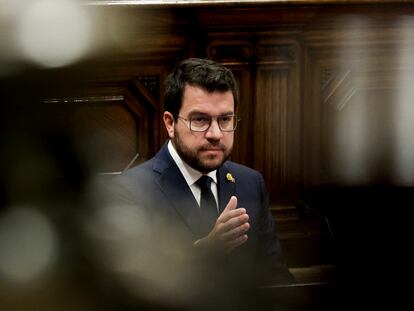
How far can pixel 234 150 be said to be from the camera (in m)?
1.18

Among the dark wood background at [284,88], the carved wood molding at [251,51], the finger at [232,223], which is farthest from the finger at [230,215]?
the carved wood molding at [251,51]

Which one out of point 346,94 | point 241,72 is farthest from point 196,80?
point 346,94

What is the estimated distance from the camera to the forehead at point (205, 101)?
82 cm

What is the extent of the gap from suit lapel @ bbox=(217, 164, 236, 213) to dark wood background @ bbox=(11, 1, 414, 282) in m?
0.23

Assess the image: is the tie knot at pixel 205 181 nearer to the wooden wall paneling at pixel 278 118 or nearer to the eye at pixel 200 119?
the eye at pixel 200 119

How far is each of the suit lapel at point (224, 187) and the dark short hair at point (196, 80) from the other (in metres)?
0.12

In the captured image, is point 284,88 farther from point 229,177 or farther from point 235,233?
point 235,233

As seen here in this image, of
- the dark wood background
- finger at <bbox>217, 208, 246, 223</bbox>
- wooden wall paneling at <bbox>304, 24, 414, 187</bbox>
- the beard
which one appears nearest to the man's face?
the beard

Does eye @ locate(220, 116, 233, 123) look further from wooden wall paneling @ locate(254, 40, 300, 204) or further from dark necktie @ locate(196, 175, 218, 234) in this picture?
wooden wall paneling @ locate(254, 40, 300, 204)

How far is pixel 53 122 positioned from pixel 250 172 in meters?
0.38

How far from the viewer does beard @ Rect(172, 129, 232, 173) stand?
82 centimetres

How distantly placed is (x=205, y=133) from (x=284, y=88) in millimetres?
409

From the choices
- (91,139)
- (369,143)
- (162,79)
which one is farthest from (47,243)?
(369,143)

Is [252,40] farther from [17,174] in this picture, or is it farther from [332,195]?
[17,174]
